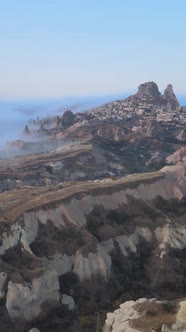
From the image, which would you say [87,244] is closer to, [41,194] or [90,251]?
[90,251]

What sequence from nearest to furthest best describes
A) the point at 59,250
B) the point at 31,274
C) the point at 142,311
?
the point at 142,311 → the point at 31,274 → the point at 59,250

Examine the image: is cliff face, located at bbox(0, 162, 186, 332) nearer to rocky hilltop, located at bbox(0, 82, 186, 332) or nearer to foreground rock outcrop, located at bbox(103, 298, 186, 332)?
rocky hilltop, located at bbox(0, 82, 186, 332)

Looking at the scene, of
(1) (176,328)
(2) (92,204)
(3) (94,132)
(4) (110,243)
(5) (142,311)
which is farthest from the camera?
(3) (94,132)

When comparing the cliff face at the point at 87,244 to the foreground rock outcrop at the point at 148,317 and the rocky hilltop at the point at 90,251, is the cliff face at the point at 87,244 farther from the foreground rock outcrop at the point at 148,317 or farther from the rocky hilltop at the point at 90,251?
the foreground rock outcrop at the point at 148,317

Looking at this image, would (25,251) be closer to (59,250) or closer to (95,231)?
(59,250)

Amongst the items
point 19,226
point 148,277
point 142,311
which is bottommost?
point 148,277

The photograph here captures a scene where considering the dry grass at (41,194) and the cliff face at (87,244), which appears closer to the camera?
the cliff face at (87,244)

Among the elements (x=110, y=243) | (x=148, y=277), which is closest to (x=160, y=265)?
(x=148, y=277)

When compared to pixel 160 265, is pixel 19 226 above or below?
above

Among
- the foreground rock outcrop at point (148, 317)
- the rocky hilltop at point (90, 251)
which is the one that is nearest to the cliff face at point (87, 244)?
the rocky hilltop at point (90, 251)
